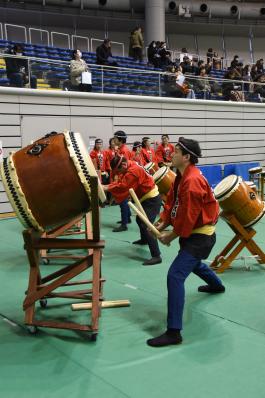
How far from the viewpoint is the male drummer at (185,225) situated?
359 centimetres

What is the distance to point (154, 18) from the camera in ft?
63.3

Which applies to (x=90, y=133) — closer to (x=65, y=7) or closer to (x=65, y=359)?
(x=65, y=359)

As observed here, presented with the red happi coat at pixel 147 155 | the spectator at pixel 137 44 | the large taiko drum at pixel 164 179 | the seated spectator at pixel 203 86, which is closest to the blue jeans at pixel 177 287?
the large taiko drum at pixel 164 179

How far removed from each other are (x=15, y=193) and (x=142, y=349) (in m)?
1.61

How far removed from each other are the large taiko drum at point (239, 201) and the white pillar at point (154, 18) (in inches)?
614

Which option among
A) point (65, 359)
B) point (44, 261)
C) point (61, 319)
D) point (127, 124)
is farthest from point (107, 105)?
point (65, 359)

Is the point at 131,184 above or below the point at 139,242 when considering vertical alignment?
above

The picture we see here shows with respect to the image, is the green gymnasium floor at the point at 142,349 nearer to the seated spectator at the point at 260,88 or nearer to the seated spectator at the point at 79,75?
the seated spectator at the point at 79,75

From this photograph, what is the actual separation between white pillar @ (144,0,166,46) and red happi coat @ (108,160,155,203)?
588 inches

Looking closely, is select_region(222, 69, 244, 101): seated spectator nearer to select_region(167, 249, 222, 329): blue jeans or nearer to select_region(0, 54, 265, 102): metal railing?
select_region(0, 54, 265, 102): metal railing

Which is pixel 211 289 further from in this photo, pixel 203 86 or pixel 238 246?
pixel 203 86

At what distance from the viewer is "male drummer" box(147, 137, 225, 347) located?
3.59 metres

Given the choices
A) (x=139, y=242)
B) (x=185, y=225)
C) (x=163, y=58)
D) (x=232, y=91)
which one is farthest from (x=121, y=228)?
(x=163, y=58)

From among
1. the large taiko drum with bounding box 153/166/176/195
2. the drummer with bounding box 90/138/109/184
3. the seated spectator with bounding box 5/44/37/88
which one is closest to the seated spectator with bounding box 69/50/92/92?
the seated spectator with bounding box 5/44/37/88
